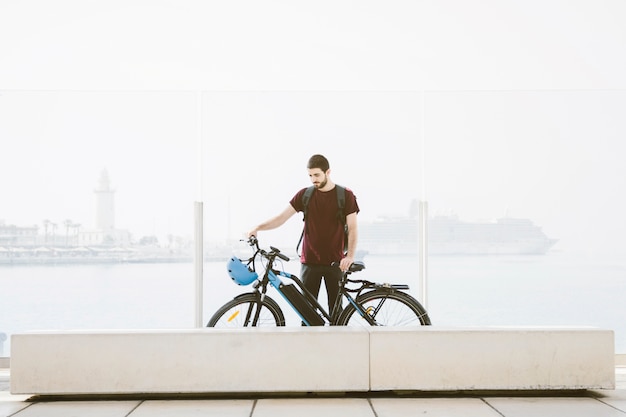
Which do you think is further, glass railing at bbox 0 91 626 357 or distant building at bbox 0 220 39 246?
distant building at bbox 0 220 39 246

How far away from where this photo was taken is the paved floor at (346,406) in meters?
3.78

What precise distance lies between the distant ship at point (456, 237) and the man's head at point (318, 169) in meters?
0.87

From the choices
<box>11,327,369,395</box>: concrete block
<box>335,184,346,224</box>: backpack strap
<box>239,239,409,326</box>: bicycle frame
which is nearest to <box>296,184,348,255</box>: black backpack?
<box>335,184,346,224</box>: backpack strap

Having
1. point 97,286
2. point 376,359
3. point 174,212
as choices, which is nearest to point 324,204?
point 376,359

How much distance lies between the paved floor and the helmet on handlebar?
3.07 ft

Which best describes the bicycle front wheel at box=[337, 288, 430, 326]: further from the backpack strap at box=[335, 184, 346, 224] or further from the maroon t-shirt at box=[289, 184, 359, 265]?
the backpack strap at box=[335, 184, 346, 224]

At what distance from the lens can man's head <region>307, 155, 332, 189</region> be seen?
4.95 meters

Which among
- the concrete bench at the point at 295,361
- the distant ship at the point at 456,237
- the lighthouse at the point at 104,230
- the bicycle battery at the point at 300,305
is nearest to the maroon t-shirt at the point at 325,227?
the bicycle battery at the point at 300,305

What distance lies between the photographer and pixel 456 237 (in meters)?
6.45

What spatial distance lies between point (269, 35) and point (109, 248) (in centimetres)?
881

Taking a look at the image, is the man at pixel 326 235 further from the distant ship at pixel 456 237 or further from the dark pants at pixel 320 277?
the distant ship at pixel 456 237

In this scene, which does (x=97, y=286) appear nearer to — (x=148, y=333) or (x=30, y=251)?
(x=30, y=251)

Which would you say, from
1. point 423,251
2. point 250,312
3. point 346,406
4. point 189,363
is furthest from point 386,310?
point 189,363

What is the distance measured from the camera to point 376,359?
413 cm
